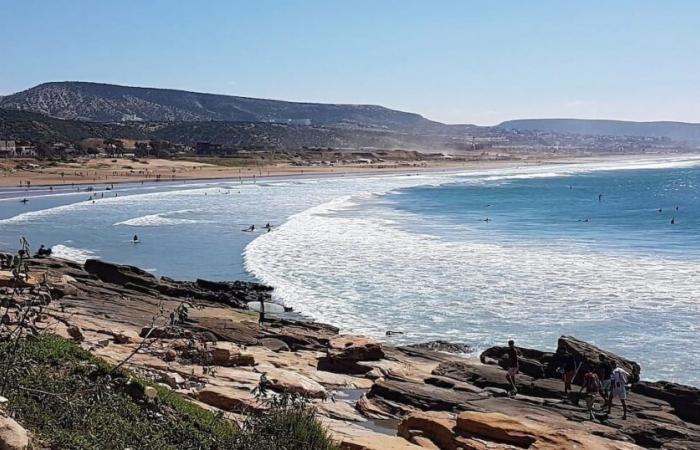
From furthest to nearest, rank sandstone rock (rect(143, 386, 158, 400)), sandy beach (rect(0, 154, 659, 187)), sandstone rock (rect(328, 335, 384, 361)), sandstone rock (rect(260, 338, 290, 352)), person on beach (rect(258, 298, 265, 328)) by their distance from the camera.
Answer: sandy beach (rect(0, 154, 659, 187)), person on beach (rect(258, 298, 265, 328)), sandstone rock (rect(260, 338, 290, 352)), sandstone rock (rect(328, 335, 384, 361)), sandstone rock (rect(143, 386, 158, 400))

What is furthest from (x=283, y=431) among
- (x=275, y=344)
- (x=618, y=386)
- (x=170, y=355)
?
(x=275, y=344)

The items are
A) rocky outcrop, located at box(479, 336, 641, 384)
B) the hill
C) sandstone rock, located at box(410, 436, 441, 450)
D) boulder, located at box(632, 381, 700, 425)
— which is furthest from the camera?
the hill

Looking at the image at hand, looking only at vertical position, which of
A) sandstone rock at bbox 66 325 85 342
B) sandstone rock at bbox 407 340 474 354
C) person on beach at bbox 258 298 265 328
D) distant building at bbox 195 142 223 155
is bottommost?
sandstone rock at bbox 407 340 474 354

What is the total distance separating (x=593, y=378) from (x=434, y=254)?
65.6 feet

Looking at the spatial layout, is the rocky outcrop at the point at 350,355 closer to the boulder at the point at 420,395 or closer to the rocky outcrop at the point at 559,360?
the boulder at the point at 420,395

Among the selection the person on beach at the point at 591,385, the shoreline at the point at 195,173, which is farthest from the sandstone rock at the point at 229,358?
the shoreline at the point at 195,173

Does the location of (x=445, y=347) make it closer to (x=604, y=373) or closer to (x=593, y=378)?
(x=604, y=373)

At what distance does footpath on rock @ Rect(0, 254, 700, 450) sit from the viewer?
484 inches

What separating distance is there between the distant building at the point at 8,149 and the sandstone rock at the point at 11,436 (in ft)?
345

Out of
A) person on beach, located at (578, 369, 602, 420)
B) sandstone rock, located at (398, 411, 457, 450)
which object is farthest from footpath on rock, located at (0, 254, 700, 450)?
person on beach, located at (578, 369, 602, 420)

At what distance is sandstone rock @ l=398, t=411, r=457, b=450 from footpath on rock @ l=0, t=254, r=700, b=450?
0.02 metres

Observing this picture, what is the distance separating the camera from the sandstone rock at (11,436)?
22.5 ft

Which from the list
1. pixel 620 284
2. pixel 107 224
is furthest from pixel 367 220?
pixel 620 284

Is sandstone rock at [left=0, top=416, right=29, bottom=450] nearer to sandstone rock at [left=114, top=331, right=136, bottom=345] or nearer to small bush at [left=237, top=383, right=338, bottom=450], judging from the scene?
small bush at [left=237, top=383, right=338, bottom=450]
